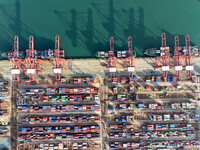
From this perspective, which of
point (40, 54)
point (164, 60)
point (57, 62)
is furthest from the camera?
point (40, 54)

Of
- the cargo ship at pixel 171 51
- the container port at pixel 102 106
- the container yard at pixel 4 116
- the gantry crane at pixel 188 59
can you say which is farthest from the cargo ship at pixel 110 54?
the container yard at pixel 4 116

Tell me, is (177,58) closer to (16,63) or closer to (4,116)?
(16,63)

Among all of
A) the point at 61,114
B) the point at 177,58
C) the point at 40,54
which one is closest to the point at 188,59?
the point at 177,58

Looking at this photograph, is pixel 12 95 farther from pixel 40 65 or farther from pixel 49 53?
pixel 49 53

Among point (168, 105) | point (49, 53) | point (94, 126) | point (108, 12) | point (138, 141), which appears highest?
point (108, 12)

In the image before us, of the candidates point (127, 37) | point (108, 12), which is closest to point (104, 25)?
point (108, 12)

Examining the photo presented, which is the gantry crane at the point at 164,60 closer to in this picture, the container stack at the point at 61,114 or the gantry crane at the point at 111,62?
the gantry crane at the point at 111,62

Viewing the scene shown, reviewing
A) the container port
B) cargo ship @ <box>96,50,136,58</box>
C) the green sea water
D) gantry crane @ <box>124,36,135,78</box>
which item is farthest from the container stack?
the green sea water
